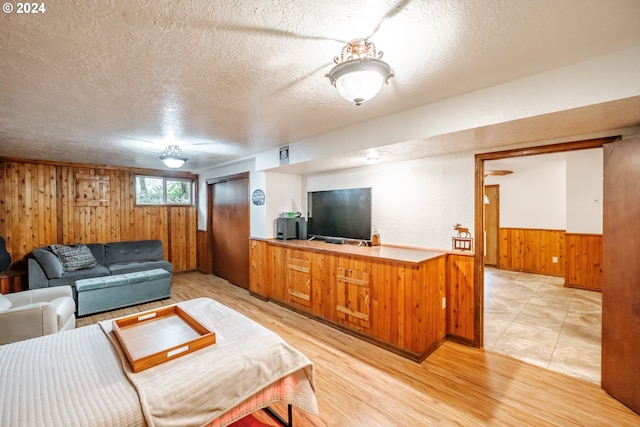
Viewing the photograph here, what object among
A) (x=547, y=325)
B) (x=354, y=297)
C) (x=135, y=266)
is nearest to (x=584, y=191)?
(x=547, y=325)

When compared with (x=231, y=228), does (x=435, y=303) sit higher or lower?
lower

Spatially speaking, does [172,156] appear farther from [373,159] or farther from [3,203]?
[3,203]

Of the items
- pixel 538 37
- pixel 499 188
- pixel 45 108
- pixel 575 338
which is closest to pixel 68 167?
pixel 45 108

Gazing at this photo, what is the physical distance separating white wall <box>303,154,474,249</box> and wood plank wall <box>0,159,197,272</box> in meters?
4.51

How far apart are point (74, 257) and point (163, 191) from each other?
Answer: 6.86 feet

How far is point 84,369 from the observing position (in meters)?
1.26

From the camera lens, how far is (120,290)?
12.9ft

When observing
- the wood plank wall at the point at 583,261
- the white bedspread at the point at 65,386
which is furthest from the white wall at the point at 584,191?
the white bedspread at the point at 65,386

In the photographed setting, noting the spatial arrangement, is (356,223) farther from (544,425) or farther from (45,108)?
(45,108)

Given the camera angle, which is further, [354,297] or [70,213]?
[70,213]

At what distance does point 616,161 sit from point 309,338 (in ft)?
10.1

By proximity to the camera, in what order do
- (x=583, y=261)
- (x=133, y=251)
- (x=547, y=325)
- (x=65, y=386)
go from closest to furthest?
(x=65, y=386) → (x=547, y=325) → (x=583, y=261) → (x=133, y=251)

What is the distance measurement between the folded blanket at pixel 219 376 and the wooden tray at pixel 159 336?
0.04 metres

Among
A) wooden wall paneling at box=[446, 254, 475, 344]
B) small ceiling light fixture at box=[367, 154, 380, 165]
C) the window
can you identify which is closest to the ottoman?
the window
